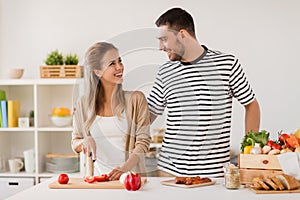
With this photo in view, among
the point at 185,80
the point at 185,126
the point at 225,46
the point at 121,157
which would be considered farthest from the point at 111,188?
the point at 225,46

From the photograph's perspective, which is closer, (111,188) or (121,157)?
(111,188)

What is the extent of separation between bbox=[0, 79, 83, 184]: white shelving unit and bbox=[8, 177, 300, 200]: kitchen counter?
1.78 m

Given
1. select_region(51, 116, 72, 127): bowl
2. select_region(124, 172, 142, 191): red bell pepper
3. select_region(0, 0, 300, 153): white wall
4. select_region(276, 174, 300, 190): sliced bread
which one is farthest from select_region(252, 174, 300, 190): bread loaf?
select_region(51, 116, 72, 127): bowl

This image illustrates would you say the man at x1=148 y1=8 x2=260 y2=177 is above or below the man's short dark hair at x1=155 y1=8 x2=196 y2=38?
below

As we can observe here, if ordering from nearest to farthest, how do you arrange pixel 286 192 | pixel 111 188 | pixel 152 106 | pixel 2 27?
1. pixel 286 192
2. pixel 111 188
3. pixel 152 106
4. pixel 2 27

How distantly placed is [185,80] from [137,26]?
168 cm

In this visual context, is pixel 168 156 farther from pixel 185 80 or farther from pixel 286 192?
A: pixel 286 192

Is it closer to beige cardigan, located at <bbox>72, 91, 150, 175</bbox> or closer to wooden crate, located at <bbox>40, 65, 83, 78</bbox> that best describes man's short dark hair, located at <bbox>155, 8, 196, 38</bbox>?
beige cardigan, located at <bbox>72, 91, 150, 175</bbox>

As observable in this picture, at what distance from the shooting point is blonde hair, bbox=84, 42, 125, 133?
8.23 ft

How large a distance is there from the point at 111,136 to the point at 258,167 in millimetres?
741

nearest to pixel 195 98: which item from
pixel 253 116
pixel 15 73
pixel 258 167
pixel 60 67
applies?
pixel 253 116

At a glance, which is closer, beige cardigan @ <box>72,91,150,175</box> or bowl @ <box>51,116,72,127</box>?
beige cardigan @ <box>72,91,150,175</box>

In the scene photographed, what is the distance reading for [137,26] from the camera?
416cm

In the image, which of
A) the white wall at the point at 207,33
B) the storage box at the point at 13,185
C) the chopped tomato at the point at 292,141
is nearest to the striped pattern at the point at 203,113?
the chopped tomato at the point at 292,141
